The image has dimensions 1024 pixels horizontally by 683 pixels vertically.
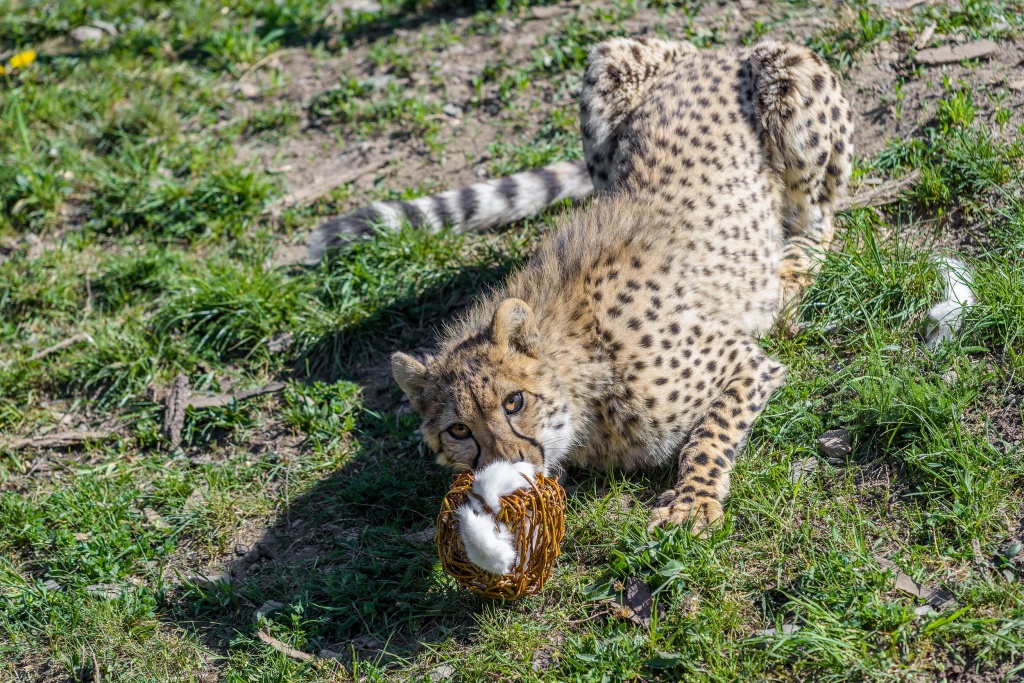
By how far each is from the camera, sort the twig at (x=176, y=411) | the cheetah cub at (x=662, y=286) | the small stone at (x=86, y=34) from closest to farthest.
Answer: the cheetah cub at (x=662, y=286) < the twig at (x=176, y=411) < the small stone at (x=86, y=34)

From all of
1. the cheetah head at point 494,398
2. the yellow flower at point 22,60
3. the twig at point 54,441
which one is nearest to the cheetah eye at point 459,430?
the cheetah head at point 494,398

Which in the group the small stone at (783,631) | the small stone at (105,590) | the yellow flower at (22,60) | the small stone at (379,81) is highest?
the yellow flower at (22,60)

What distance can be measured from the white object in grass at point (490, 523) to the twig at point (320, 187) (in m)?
3.29

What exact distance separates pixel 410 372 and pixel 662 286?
46.1 inches

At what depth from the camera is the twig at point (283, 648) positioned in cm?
399

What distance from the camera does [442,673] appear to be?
3.81 m

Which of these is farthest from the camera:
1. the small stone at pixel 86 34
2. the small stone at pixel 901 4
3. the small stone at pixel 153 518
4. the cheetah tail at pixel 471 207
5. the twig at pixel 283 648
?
the small stone at pixel 86 34

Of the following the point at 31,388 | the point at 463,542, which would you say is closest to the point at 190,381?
the point at 31,388

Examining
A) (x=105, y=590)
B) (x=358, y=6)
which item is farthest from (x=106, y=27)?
(x=105, y=590)

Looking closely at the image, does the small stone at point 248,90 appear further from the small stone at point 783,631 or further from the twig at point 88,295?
A: the small stone at point 783,631

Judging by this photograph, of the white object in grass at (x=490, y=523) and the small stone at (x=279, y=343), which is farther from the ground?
the white object in grass at (x=490, y=523)

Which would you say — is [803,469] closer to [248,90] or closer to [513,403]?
[513,403]

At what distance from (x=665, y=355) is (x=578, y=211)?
987 mm

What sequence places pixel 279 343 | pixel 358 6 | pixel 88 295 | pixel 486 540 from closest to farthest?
1. pixel 486 540
2. pixel 279 343
3. pixel 88 295
4. pixel 358 6
